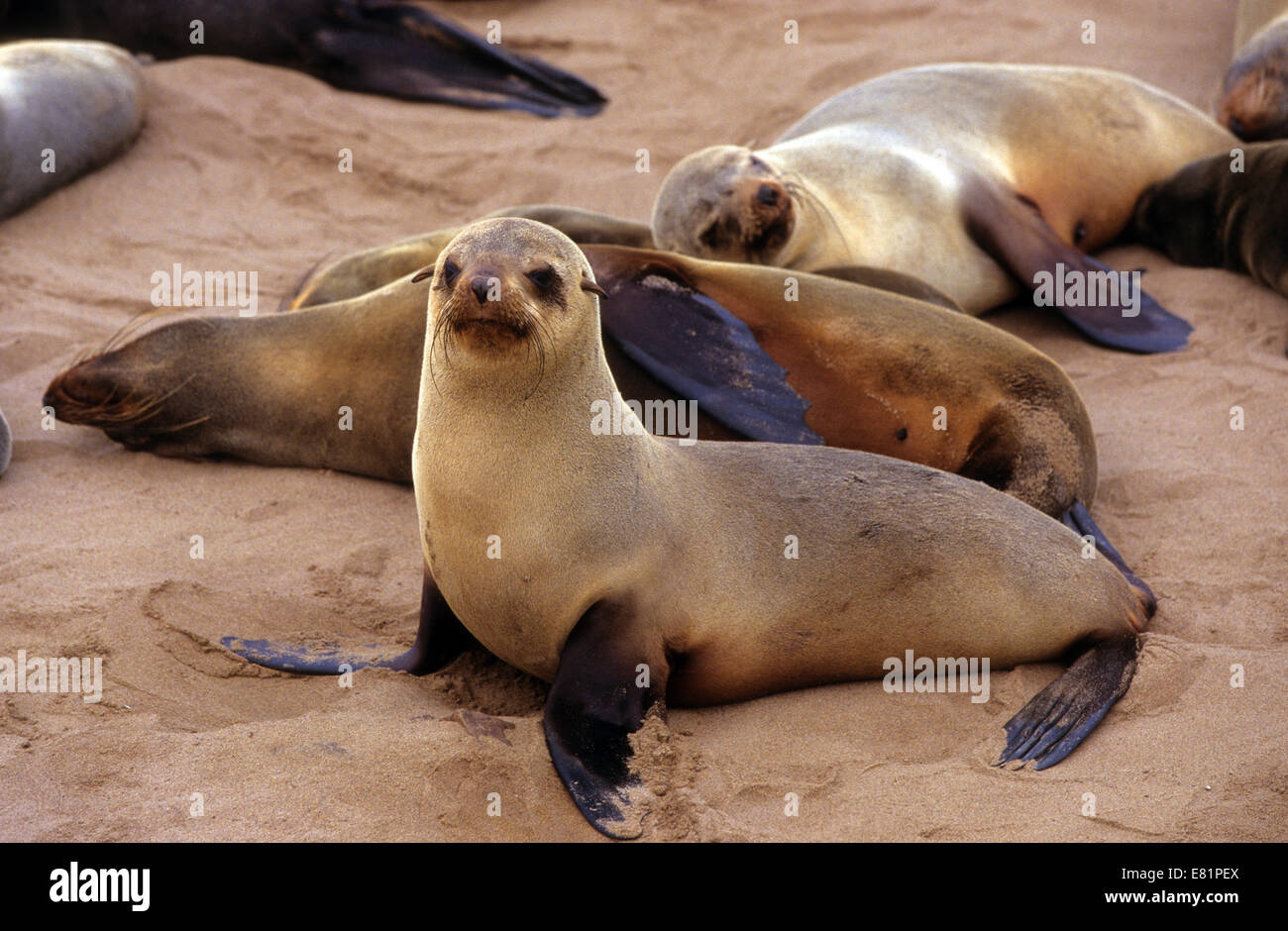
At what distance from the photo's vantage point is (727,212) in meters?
5.25

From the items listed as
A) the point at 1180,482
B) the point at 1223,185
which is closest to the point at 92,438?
the point at 1180,482

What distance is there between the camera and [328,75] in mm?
8336

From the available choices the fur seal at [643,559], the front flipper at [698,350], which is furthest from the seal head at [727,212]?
the fur seal at [643,559]

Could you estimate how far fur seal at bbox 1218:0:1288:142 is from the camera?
22.9ft

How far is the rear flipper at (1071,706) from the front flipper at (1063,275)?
2.23 m

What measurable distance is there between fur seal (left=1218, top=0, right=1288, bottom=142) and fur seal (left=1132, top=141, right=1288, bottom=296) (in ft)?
2.78

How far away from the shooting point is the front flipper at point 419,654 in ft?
11.3

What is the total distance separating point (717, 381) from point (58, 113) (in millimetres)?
4401

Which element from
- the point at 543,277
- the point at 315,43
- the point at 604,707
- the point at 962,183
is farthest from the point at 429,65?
the point at 604,707

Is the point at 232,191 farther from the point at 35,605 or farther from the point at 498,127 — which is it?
the point at 35,605

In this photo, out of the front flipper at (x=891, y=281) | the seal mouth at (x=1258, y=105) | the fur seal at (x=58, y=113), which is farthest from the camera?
the seal mouth at (x=1258, y=105)

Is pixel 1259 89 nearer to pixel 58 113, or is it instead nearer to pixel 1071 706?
pixel 1071 706

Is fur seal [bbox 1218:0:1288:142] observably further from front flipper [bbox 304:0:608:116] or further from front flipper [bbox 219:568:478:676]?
front flipper [bbox 219:568:478:676]

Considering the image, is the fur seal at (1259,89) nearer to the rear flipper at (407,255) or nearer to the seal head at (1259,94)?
the seal head at (1259,94)
